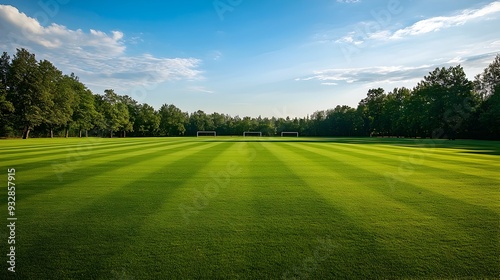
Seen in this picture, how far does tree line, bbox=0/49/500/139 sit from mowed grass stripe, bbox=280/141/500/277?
2520 inches

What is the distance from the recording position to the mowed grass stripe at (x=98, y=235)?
4512 mm

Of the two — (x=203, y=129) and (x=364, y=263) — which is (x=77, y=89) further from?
(x=364, y=263)

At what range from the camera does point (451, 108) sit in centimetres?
6362

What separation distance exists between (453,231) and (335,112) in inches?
4825

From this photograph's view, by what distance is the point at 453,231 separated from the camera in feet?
19.1

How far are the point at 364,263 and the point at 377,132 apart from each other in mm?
117350

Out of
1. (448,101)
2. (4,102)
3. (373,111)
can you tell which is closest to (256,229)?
(448,101)

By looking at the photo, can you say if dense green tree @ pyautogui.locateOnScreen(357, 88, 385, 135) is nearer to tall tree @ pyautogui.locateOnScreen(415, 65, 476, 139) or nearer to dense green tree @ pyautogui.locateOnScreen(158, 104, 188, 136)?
tall tree @ pyautogui.locateOnScreen(415, 65, 476, 139)

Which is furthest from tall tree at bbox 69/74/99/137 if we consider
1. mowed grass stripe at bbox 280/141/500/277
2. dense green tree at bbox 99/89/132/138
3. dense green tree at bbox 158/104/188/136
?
mowed grass stripe at bbox 280/141/500/277

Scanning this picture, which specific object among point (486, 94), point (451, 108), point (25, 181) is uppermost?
point (486, 94)

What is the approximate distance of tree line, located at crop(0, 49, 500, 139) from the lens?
2477 inches

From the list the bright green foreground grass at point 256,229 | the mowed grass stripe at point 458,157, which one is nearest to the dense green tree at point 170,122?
the mowed grass stripe at point 458,157

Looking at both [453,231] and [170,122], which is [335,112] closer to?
[170,122]

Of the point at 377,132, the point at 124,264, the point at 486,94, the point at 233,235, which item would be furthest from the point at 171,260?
the point at 377,132
